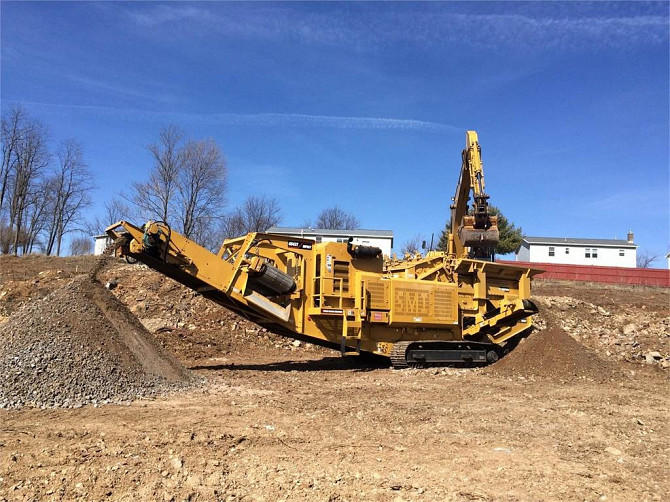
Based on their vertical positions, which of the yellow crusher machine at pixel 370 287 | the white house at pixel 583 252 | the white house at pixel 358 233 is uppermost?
the white house at pixel 358 233

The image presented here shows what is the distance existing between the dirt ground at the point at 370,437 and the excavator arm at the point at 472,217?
9.09ft

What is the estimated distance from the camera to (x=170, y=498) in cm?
391

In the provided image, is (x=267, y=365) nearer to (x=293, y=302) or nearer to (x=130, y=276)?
(x=293, y=302)

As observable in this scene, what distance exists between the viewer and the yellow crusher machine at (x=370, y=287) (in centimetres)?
998

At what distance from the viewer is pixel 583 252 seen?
48.2m

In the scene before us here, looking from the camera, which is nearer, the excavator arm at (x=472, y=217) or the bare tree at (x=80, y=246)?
the excavator arm at (x=472, y=217)

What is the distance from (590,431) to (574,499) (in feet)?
7.80

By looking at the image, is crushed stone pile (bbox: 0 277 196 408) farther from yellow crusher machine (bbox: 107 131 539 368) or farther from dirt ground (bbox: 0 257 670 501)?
yellow crusher machine (bbox: 107 131 539 368)

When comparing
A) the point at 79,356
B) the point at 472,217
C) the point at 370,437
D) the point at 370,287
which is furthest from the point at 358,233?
the point at 370,437

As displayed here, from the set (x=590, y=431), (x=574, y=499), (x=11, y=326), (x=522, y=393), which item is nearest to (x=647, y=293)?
(x=522, y=393)

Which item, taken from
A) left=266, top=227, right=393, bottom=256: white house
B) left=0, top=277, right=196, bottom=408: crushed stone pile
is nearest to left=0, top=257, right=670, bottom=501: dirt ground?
left=0, top=277, right=196, bottom=408: crushed stone pile

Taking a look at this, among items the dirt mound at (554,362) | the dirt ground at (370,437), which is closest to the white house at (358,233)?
the dirt mound at (554,362)

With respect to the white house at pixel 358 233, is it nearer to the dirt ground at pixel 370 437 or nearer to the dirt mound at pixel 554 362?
the dirt mound at pixel 554 362

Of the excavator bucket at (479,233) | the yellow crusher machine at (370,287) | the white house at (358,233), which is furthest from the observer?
the white house at (358,233)
